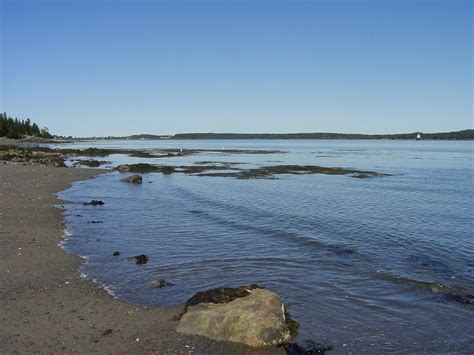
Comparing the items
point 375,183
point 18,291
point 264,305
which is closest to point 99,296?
point 18,291

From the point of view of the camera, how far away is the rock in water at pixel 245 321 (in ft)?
26.8

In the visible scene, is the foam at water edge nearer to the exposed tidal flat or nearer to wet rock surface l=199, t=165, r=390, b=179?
the exposed tidal flat

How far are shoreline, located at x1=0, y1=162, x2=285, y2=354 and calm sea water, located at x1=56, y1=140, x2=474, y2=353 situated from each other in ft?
2.47

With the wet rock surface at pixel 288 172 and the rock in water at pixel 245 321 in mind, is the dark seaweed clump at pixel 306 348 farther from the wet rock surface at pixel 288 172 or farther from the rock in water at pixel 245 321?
the wet rock surface at pixel 288 172

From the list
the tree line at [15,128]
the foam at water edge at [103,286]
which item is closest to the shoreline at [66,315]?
the foam at water edge at [103,286]

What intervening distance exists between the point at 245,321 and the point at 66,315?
384 centimetres

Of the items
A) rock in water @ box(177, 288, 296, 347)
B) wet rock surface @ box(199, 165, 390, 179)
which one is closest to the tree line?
wet rock surface @ box(199, 165, 390, 179)

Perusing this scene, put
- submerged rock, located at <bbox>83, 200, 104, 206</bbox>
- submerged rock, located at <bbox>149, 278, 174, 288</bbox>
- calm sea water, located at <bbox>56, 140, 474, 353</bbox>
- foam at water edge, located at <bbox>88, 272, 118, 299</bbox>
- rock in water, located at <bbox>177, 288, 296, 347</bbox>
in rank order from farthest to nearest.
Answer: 1. submerged rock, located at <bbox>83, 200, 104, 206</bbox>
2. submerged rock, located at <bbox>149, 278, 174, 288</bbox>
3. foam at water edge, located at <bbox>88, 272, 118, 299</bbox>
4. calm sea water, located at <bbox>56, 140, 474, 353</bbox>
5. rock in water, located at <bbox>177, 288, 296, 347</bbox>

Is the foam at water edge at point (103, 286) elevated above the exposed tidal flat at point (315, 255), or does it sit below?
above

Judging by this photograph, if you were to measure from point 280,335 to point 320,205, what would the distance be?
19463 mm

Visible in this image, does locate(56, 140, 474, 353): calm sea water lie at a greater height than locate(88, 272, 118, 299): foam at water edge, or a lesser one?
lesser

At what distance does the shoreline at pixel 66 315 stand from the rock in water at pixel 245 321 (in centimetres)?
19

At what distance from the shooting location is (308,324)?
9.31 metres

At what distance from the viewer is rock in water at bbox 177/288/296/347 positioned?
8.18 m
